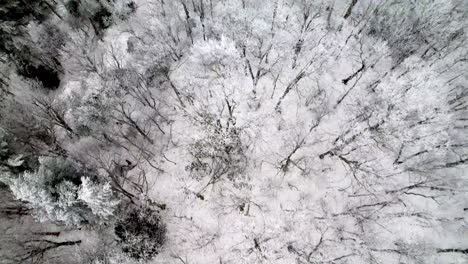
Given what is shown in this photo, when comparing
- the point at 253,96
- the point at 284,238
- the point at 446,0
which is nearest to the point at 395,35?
the point at 446,0

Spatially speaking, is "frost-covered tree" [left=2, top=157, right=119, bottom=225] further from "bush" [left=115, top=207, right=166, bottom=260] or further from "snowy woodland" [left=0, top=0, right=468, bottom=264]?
"bush" [left=115, top=207, right=166, bottom=260]

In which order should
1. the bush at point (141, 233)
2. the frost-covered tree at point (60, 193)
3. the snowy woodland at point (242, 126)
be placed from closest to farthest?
the frost-covered tree at point (60, 193) < the bush at point (141, 233) < the snowy woodland at point (242, 126)

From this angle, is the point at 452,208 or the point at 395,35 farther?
the point at 395,35

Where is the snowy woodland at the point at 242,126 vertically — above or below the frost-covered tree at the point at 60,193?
above

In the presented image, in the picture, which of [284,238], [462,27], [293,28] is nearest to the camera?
[284,238]

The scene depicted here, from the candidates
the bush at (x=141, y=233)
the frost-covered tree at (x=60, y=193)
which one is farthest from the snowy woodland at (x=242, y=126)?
the frost-covered tree at (x=60, y=193)

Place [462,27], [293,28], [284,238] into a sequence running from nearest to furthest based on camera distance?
1. [284,238]
2. [462,27]
3. [293,28]

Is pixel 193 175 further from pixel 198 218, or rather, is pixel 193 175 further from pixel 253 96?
pixel 253 96

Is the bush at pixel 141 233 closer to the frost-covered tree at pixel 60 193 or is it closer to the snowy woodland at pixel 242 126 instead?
the snowy woodland at pixel 242 126

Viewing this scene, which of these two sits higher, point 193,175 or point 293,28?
point 293,28
